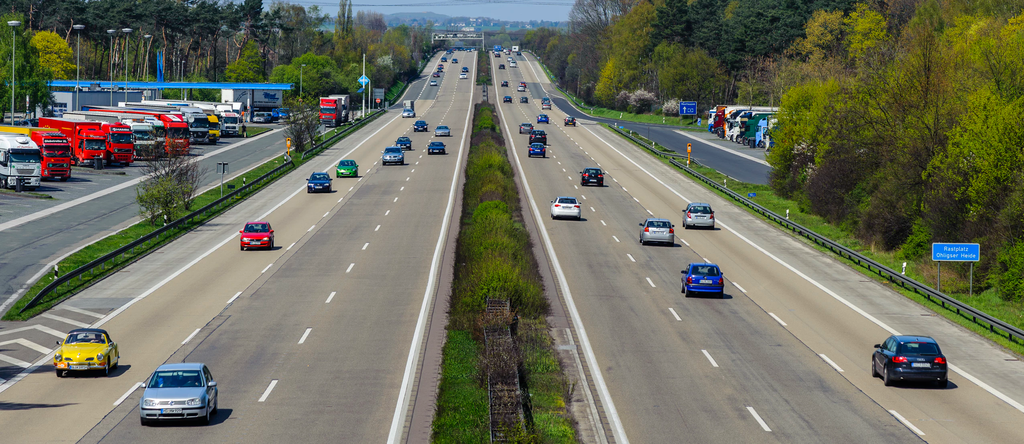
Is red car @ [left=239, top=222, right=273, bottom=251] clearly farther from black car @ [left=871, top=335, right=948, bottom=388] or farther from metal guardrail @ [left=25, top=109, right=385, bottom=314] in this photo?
black car @ [left=871, top=335, right=948, bottom=388]

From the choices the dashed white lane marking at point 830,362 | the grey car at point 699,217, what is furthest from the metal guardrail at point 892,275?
the dashed white lane marking at point 830,362

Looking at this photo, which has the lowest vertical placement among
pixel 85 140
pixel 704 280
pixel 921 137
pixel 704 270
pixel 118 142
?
pixel 704 280

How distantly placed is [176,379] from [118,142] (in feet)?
203

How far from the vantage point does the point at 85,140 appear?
75.4 m

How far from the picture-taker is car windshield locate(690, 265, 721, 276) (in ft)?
120

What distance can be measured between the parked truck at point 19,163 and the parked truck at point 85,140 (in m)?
12.7

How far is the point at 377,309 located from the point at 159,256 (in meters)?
15.0

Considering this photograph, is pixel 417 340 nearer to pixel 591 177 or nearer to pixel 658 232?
pixel 658 232

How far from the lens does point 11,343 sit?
96.1 feet

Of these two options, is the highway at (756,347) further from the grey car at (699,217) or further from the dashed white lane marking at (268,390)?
the dashed white lane marking at (268,390)

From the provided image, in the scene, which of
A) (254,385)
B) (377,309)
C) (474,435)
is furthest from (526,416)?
(377,309)

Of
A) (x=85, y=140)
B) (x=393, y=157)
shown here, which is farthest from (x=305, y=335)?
(x=85, y=140)

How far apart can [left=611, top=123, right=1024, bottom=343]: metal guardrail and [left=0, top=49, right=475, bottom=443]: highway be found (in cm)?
1802

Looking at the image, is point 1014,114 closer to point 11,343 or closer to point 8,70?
point 11,343
